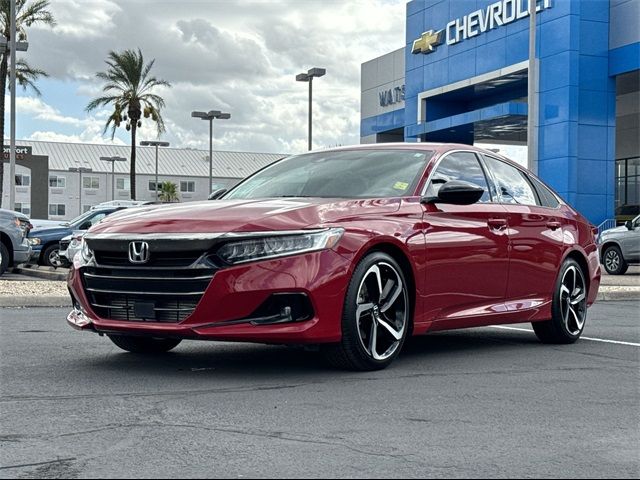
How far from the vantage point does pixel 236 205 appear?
6.58 m

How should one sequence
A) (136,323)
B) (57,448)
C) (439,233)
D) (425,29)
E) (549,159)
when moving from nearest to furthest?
(57,448)
(136,323)
(439,233)
(549,159)
(425,29)

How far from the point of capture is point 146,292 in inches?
244

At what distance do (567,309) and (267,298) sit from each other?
3.51 metres

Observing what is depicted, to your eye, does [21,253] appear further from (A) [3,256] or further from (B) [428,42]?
(B) [428,42]

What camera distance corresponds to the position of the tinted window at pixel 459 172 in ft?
24.1

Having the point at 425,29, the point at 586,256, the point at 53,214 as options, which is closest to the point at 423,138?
the point at 425,29

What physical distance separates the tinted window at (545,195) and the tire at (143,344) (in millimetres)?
3367

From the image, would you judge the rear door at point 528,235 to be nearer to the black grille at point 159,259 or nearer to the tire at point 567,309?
the tire at point 567,309

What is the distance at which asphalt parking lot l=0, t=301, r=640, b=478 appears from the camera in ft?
13.3

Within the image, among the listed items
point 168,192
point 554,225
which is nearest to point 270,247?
point 554,225

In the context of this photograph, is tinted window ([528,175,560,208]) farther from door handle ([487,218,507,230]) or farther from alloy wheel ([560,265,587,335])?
door handle ([487,218,507,230])

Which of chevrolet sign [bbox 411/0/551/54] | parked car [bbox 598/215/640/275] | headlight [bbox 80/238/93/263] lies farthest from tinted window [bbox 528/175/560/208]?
chevrolet sign [bbox 411/0/551/54]

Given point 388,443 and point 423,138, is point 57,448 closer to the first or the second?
point 388,443

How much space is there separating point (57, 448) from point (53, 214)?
9751 cm
